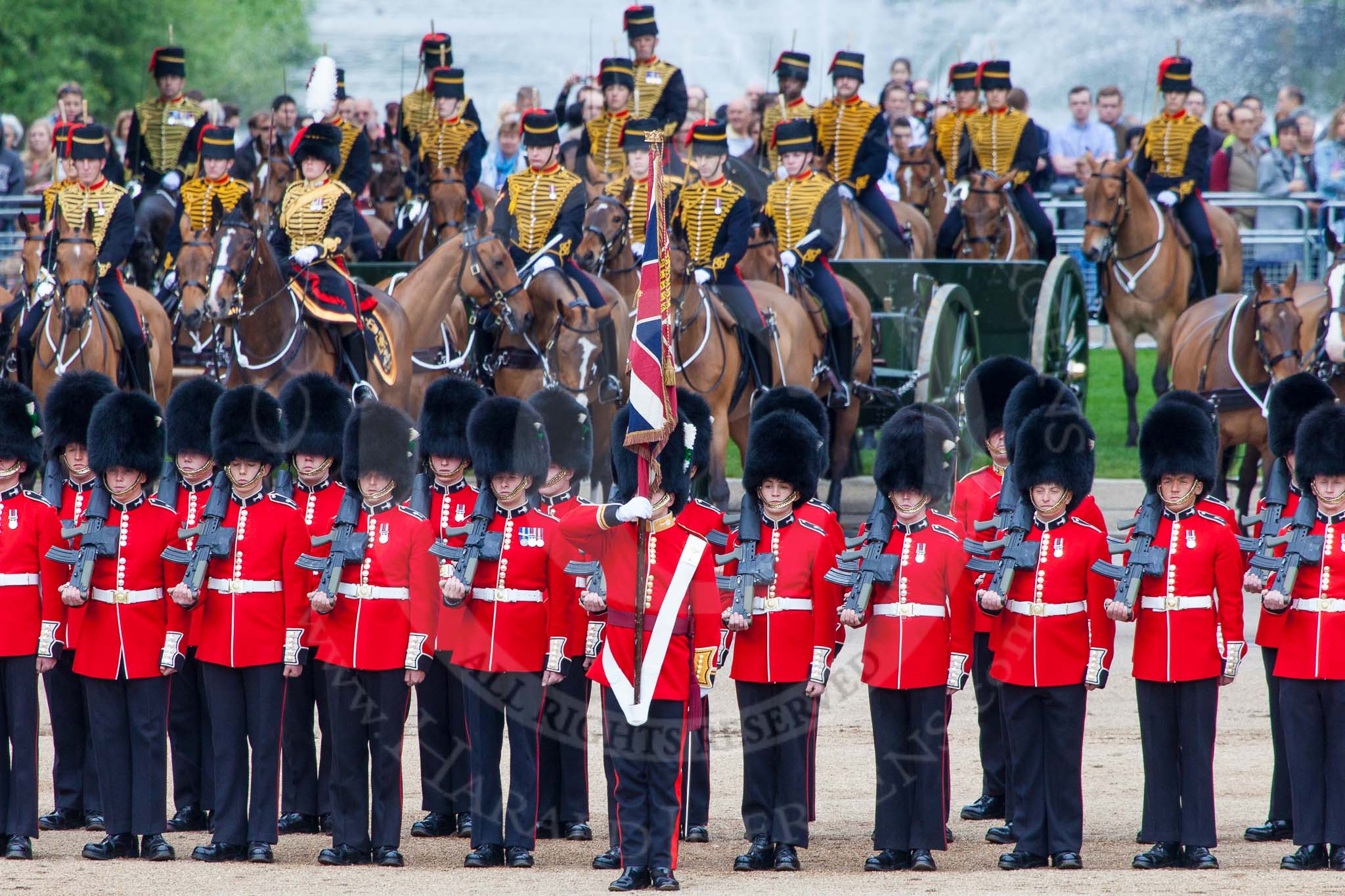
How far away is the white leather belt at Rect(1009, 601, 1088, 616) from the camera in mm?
6988

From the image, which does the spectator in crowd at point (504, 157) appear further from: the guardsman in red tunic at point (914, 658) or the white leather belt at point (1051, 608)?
the white leather belt at point (1051, 608)

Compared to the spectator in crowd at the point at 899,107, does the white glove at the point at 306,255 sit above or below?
below

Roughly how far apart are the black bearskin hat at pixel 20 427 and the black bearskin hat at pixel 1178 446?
3.67 m

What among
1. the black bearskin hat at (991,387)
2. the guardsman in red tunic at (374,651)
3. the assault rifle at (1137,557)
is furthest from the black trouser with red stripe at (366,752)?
the black bearskin hat at (991,387)

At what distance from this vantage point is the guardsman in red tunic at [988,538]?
25.3 ft

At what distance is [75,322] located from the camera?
1141cm

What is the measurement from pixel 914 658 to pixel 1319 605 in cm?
126

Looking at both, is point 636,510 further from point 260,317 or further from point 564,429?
point 260,317

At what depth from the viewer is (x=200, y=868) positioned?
6.94 meters

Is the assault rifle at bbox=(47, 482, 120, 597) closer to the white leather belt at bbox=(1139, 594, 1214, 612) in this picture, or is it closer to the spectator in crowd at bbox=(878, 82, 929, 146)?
the white leather belt at bbox=(1139, 594, 1214, 612)

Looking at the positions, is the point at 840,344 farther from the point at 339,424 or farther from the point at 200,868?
the point at 200,868

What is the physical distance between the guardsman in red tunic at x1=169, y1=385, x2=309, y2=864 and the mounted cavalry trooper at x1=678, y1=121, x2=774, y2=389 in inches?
189

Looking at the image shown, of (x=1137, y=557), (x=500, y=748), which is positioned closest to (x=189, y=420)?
(x=500, y=748)

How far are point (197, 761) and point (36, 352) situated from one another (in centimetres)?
465
